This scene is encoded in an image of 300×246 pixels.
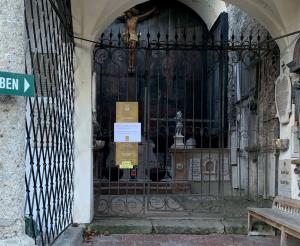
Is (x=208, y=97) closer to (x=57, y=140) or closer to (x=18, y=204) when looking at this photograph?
(x=57, y=140)

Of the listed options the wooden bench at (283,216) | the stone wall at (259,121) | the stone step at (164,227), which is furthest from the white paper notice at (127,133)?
the stone wall at (259,121)

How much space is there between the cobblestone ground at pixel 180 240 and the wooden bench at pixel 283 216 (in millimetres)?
303

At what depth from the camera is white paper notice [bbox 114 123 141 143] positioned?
6781mm

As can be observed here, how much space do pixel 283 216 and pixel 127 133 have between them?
99.8 inches

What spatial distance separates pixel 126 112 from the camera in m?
6.90

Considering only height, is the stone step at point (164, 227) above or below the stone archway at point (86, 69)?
below

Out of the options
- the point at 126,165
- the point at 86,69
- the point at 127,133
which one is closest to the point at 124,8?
the point at 86,69

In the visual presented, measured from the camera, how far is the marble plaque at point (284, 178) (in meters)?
6.43

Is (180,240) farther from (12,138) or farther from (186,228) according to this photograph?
(12,138)

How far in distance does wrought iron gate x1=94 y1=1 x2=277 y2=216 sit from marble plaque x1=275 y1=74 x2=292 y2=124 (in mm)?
678

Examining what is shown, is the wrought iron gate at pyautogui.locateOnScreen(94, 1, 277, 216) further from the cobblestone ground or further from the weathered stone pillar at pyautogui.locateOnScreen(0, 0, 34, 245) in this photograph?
the weathered stone pillar at pyautogui.locateOnScreen(0, 0, 34, 245)

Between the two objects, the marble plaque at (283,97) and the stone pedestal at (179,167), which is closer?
the marble plaque at (283,97)

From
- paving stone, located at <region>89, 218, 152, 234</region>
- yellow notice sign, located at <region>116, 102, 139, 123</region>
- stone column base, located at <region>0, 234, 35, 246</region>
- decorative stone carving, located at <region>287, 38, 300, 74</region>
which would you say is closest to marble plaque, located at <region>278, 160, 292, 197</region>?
decorative stone carving, located at <region>287, 38, 300, 74</region>

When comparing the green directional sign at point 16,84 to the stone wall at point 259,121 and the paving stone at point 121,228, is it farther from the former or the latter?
the stone wall at point 259,121
